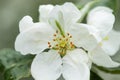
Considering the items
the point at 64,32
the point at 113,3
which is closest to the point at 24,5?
the point at 113,3

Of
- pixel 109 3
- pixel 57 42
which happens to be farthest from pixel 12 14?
pixel 57 42

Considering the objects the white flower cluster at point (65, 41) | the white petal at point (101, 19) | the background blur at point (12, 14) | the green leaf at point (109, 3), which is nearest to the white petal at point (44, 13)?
the white flower cluster at point (65, 41)

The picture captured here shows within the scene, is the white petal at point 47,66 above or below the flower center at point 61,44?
below

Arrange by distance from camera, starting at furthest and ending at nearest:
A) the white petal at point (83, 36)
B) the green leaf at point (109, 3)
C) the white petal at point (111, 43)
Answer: the green leaf at point (109, 3) < the white petal at point (111, 43) < the white petal at point (83, 36)

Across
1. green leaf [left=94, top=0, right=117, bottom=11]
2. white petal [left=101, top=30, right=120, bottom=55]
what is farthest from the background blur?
white petal [left=101, top=30, right=120, bottom=55]

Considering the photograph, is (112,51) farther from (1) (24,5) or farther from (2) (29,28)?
(1) (24,5)

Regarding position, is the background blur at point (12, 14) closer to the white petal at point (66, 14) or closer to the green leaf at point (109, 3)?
the green leaf at point (109, 3)

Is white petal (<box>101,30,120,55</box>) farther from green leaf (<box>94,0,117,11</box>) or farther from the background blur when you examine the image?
the background blur
